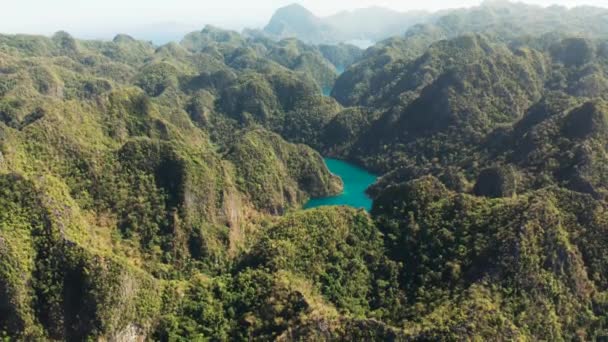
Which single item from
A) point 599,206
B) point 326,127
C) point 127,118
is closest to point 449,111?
point 326,127

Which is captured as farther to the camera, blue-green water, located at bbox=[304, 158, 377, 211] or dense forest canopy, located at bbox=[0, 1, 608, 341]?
blue-green water, located at bbox=[304, 158, 377, 211]

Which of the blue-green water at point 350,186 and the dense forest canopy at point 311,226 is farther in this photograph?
Answer: the blue-green water at point 350,186

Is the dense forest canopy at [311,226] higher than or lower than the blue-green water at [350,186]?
higher

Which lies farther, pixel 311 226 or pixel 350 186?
pixel 350 186

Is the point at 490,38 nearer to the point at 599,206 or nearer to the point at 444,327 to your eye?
the point at 599,206

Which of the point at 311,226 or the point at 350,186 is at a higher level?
the point at 311,226
